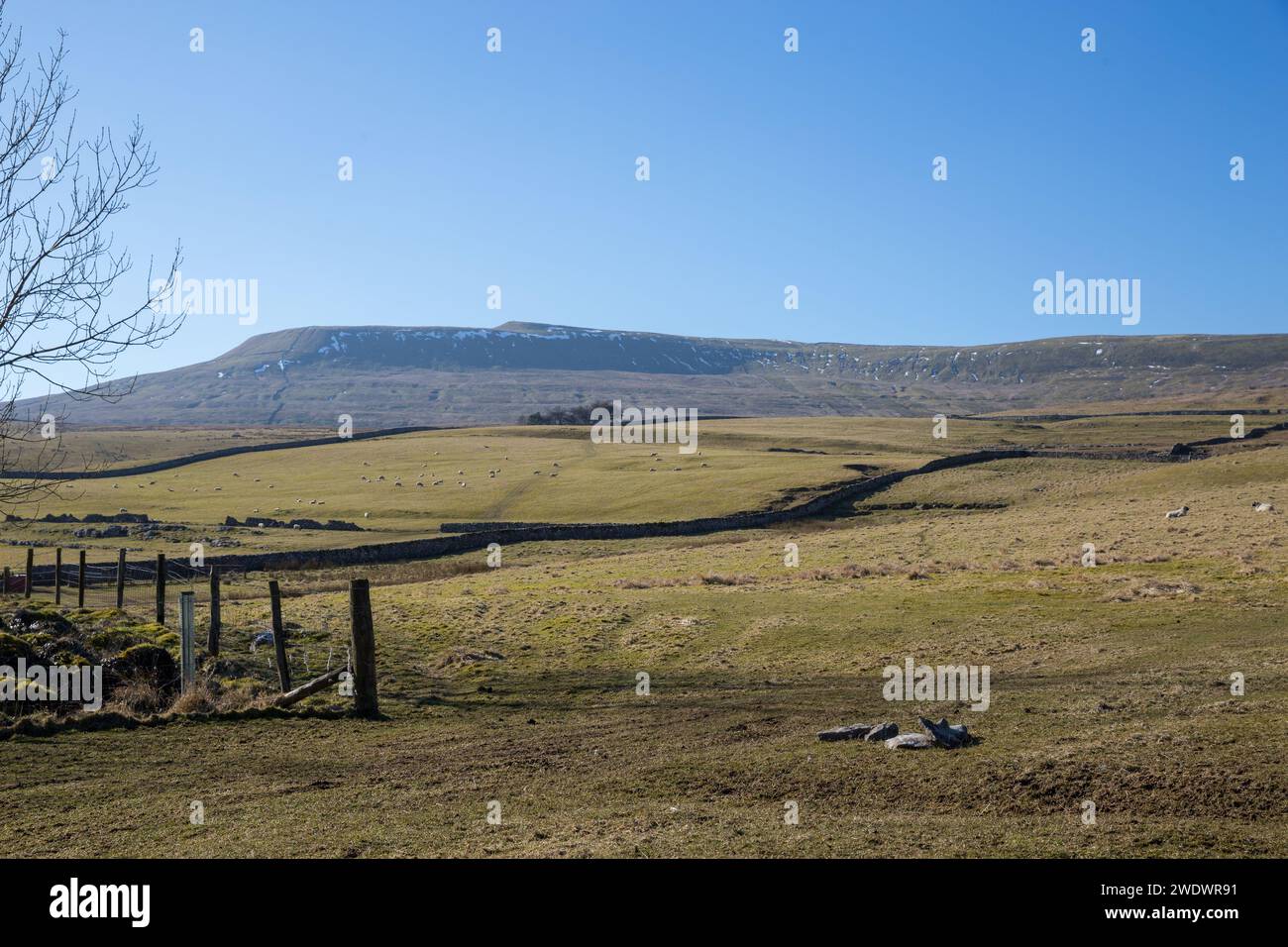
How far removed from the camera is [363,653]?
18.9 meters

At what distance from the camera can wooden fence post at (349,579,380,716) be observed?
1877cm

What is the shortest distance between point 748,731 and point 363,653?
6985 millimetres

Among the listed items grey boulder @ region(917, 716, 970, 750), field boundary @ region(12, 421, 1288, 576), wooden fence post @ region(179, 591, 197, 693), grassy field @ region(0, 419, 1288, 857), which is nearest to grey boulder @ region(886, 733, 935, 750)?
grey boulder @ region(917, 716, 970, 750)

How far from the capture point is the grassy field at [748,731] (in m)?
11.2

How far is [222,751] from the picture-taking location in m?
15.8

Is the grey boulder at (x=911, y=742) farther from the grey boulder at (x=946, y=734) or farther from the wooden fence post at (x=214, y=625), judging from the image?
the wooden fence post at (x=214, y=625)

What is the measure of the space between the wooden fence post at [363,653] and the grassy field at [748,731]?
0.56 metres

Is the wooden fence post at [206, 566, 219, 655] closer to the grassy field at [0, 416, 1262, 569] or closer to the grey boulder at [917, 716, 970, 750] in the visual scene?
the grey boulder at [917, 716, 970, 750]

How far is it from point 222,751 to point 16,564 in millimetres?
44970

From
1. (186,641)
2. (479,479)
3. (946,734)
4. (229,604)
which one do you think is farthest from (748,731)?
(479,479)

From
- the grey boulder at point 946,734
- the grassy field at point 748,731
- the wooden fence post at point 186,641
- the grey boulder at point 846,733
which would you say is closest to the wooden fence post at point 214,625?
the grassy field at point 748,731

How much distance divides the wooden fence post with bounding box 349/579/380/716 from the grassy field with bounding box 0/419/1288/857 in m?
0.56
